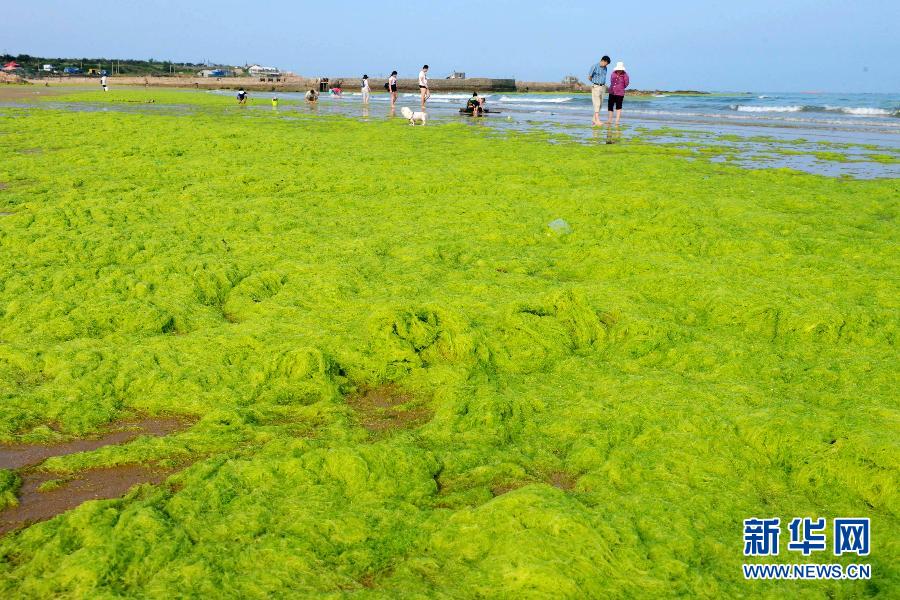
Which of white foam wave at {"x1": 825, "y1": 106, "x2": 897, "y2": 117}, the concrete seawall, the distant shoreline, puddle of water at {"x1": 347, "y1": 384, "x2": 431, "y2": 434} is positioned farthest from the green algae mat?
the concrete seawall

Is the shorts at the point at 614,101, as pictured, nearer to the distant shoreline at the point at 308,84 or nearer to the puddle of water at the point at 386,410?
the puddle of water at the point at 386,410

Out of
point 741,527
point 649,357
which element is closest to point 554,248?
point 649,357

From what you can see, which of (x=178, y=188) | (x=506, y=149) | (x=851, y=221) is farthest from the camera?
(x=506, y=149)

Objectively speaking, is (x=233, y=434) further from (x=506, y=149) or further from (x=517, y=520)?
(x=506, y=149)

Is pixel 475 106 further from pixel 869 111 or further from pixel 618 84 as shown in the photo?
pixel 869 111

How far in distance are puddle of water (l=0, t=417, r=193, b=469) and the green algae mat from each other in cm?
8

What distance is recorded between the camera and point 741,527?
2.65 m

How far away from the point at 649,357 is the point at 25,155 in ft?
33.6

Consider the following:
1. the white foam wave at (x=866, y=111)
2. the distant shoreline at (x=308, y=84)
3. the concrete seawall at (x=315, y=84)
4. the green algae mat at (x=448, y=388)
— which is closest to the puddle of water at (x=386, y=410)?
the green algae mat at (x=448, y=388)

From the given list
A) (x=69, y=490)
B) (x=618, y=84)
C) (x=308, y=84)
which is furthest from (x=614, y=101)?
(x=308, y=84)

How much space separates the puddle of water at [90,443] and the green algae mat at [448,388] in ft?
0.25

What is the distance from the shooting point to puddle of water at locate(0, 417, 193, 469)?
299 cm

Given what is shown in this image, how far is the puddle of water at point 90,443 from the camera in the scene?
299 cm

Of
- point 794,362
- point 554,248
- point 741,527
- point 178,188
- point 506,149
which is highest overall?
point 506,149
